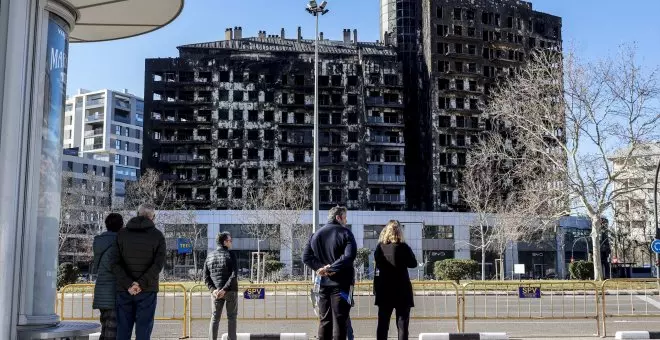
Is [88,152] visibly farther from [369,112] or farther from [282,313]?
[282,313]

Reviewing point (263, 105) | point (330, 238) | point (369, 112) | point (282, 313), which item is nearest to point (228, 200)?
point (263, 105)

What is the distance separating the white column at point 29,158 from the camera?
6.30 meters

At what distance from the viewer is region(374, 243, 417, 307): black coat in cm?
902

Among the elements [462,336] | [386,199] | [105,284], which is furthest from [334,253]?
[386,199]

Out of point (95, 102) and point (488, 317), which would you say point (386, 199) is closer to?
point (95, 102)

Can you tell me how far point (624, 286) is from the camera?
17359mm

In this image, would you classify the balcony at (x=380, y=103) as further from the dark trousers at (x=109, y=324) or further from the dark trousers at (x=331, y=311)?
the dark trousers at (x=109, y=324)

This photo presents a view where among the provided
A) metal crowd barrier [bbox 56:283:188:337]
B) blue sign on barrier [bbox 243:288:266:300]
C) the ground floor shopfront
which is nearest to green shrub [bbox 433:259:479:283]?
metal crowd barrier [bbox 56:283:188:337]

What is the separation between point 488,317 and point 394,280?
617 centimetres

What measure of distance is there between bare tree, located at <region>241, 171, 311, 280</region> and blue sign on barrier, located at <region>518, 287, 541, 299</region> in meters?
46.6

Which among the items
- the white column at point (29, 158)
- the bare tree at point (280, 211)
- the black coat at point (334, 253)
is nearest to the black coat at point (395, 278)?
the black coat at point (334, 253)

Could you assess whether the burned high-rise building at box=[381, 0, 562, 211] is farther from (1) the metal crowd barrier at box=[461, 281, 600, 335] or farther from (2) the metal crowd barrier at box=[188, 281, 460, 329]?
(1) the metal crowd barrier at box=[461, 281, 600, 335]

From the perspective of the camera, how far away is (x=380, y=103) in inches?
3285

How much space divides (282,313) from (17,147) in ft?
37.4
